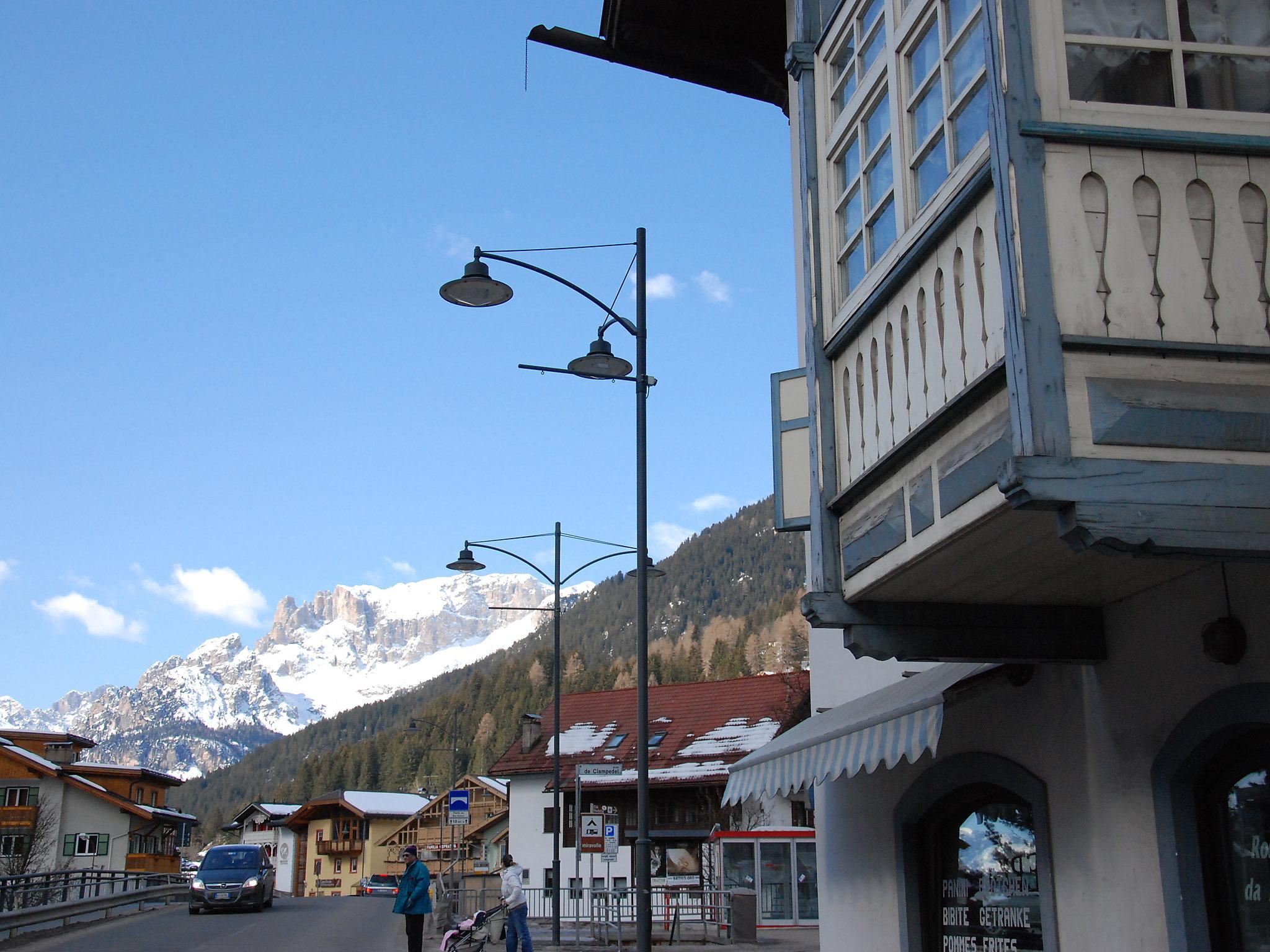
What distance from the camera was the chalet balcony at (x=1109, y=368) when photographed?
5.36 meters

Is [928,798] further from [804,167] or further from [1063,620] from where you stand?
[804,167]

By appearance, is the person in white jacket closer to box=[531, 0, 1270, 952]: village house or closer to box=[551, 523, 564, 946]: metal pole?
box=[551, 523, 564, 946]: metal pole

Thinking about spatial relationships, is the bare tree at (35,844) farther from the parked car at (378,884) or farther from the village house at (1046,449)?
the village house at (1046,449)

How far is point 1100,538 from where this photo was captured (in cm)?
529

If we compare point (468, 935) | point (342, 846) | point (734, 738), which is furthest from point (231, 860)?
point (342, 846)

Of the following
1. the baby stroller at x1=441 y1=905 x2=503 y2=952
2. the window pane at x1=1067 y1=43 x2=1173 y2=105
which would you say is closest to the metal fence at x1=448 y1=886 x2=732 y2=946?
the baby stroller at x1=441 y1=905 x2=503 y2=952

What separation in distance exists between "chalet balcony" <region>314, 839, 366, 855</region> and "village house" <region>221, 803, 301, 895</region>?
550 centimetres

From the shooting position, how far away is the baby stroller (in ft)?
58.6

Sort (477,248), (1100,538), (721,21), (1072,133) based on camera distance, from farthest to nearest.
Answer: (477,248)
(721,21)
(1072,133)
(1100,538)

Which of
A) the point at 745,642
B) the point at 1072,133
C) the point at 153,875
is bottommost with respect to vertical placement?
the point at 153,875

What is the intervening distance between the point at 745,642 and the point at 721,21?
424 feet

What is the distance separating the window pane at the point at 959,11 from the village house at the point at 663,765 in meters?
39.7

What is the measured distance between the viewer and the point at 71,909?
85.1ft

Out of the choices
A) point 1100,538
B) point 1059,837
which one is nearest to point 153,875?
point 1059,837
